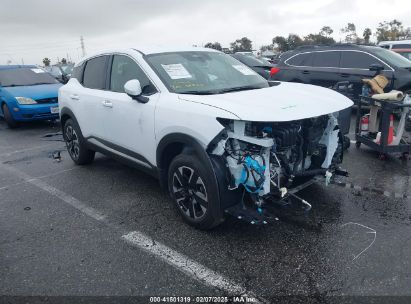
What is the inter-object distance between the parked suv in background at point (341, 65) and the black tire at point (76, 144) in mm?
6084

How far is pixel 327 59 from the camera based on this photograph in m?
9.12

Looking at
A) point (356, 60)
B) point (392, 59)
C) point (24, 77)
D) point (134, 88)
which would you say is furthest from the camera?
point (24, 77)

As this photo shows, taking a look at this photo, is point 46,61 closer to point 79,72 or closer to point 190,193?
point 79,72

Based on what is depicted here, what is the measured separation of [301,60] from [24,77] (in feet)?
24.7

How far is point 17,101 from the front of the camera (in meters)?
8.80

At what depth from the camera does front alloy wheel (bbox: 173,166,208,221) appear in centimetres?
336

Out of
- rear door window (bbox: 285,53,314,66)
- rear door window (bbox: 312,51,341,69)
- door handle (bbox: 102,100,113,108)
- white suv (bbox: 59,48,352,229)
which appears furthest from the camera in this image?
rear door window (bbox: 285,53,314,66)

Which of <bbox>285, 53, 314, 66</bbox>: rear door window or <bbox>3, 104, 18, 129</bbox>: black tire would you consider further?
<bbox>285, 53, 314, 66</bbox>: rear door window

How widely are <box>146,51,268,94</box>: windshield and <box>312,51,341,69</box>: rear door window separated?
207 inches

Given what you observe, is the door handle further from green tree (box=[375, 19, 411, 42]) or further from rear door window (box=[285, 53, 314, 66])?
green tree (box=[375, 19, 411, 42])

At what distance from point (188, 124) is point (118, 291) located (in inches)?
59.8

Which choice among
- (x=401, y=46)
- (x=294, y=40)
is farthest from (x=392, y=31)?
(x=401, y=46)

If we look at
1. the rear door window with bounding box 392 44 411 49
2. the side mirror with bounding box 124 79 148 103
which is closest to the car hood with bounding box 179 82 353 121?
the side mirror with bounding box 124 79 148 103

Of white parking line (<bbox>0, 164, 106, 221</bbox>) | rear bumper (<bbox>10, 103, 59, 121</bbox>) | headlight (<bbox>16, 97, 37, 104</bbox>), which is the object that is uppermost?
headlight (<bbox>16, 97, 37, 104</bbox>)
